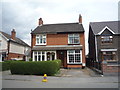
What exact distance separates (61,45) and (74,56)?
10.6ft

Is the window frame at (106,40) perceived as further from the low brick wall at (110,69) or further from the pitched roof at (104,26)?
the low brick wall at (110,69)

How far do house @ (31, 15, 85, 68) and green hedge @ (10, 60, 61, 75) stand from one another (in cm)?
702

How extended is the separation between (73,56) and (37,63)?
325 inches

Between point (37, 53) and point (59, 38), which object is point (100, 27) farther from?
point (37, 53)

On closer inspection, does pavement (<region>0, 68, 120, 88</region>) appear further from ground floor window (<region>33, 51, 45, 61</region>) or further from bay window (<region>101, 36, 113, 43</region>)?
bay window (<region>101, 36, 113, 43</region>)

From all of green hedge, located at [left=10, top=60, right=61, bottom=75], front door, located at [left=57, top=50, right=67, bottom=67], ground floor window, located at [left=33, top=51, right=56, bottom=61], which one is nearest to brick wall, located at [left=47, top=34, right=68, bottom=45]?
front door, located at [left=57, top=50, right=67, bottom=67]

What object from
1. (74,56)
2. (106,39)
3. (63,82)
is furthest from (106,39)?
(63,82)

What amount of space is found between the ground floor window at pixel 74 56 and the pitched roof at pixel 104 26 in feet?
18.0

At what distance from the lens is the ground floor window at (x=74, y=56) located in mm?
19812

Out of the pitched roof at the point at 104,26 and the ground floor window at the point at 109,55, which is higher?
the pitched roof at the point at 104,26

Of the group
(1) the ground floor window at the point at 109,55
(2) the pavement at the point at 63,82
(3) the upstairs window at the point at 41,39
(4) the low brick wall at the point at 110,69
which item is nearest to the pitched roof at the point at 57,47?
(3) the upstairs window at the point at 41,39

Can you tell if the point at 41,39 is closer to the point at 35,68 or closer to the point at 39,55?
the point at 39,55

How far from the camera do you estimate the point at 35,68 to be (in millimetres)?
13250

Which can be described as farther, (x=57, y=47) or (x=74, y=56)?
(x=57, y=47)
